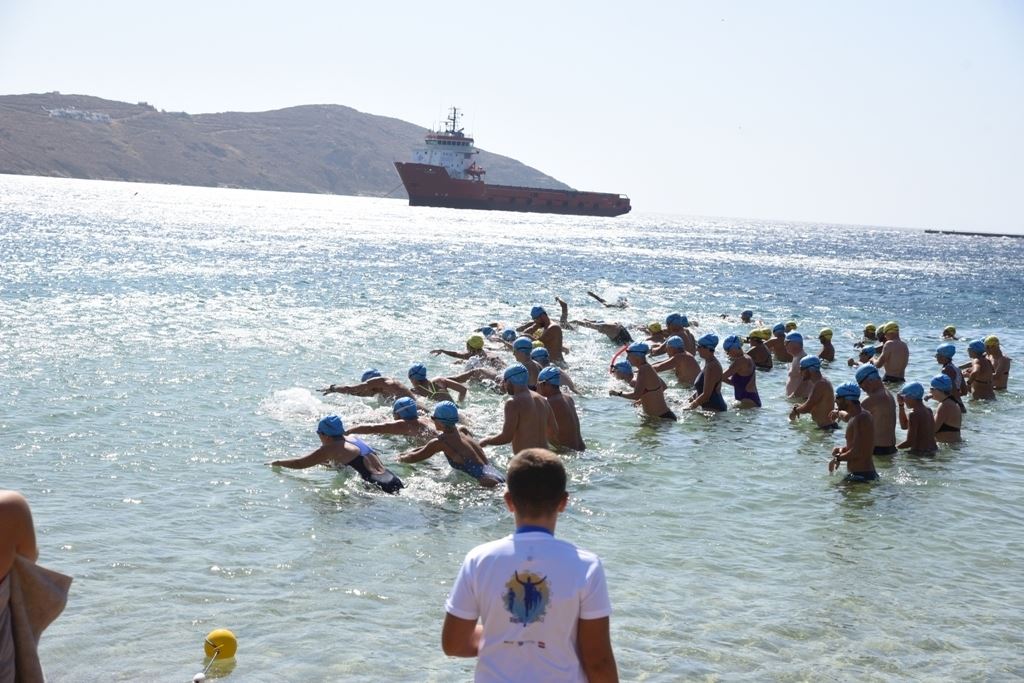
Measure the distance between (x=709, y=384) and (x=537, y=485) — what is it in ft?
42.7

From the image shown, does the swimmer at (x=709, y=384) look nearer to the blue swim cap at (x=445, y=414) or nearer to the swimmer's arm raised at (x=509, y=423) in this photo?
the swimmer's arm raised at (x=509, y=423)

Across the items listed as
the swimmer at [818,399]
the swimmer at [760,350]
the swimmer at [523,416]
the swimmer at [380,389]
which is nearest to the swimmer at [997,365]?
the swimmer at [760,350]

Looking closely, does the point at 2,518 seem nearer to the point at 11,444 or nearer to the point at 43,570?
the point at 43,570

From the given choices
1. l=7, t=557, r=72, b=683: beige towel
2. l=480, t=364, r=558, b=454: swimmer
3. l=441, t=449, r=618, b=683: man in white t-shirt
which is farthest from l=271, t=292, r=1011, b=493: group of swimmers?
l=441, t=449, r=618, b=683: man in white t-shirt

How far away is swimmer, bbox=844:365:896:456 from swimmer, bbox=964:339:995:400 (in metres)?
6.19

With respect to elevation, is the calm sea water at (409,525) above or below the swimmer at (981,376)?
below

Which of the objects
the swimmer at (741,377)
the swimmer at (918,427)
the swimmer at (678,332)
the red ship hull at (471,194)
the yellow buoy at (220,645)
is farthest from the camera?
the red ship hull at (471,194)

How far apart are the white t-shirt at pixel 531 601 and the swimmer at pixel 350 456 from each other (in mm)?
7464

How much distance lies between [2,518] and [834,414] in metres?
12.5

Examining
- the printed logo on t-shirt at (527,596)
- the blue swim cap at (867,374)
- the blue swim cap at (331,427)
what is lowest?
the blue swim cap at (331,427)

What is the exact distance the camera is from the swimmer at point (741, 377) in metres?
16.7

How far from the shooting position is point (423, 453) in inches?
448

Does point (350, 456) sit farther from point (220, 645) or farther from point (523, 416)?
point (220, 645)

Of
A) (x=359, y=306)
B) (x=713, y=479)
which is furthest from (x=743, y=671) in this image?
(x=359, y=306)
